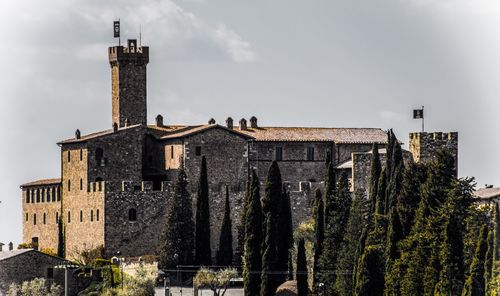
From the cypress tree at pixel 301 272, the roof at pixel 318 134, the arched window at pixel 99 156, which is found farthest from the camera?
the roof at pixel 318 134

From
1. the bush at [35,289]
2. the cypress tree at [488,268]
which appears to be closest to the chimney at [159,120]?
the bush at [35,289]

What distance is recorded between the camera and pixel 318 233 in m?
100

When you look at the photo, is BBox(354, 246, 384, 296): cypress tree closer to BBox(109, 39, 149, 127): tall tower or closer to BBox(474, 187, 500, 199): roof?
BBox(474, 187, 500, 199): roof

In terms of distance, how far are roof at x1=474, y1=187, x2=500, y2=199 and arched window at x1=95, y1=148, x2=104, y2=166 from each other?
64.2ft

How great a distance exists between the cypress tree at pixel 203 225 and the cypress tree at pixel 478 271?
23612 mm

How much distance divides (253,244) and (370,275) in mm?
12431

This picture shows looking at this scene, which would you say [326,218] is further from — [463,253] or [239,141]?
[463,253]

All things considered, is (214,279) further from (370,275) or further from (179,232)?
(370,275)

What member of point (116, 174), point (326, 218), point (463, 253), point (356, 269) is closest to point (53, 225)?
point (116, 174)

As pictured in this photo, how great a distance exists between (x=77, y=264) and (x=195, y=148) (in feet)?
30.9

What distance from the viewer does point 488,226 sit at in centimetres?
9194

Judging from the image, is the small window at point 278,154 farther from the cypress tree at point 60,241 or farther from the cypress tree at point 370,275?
the cypress tree at point 370,275

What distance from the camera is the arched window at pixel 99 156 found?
4321 inches

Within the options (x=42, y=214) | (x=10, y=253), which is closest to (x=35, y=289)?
(x=10, y=253)
